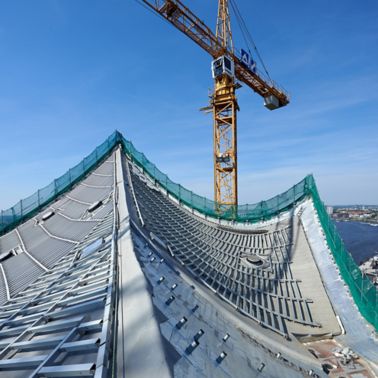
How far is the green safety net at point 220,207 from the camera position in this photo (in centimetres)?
920

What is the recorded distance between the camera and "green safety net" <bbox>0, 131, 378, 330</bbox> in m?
9.20

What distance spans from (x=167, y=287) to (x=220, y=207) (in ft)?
54.1

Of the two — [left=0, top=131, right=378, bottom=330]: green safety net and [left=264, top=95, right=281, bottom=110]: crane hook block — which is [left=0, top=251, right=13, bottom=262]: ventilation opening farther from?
[left=264, top=95, right=281, bottom=110]: crane hook block

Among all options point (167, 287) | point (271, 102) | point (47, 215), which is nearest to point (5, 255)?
point (47, 215)

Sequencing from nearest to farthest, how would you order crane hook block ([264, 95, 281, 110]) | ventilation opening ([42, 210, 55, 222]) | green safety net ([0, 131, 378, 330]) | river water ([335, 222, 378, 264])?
1. green safety net ([0, 131, 378, 330])
2. ventilation opening ([42, 210, 55, 222])
3. crane hook block ([264, 95, 281, 110])
4. river water ([335, 222, 378, 264])

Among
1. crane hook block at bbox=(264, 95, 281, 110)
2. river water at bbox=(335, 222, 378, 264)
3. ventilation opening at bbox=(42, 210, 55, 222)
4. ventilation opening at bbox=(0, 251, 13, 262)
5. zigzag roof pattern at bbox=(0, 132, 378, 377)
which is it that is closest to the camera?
zigzag roof pattern at bbox=(0, 132, 378, 377)

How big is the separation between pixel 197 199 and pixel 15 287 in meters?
12.8

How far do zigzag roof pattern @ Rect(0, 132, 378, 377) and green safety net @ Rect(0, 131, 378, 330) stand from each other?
0.07 meters

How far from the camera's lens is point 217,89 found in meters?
29.8

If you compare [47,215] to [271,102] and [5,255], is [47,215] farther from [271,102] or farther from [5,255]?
[271,102]

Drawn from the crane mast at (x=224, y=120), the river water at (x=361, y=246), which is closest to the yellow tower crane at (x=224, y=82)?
the crane mast at (x=224, y=120)

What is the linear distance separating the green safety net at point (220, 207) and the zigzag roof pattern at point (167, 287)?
70mm

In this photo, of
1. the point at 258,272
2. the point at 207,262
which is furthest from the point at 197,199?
the point at 207,262

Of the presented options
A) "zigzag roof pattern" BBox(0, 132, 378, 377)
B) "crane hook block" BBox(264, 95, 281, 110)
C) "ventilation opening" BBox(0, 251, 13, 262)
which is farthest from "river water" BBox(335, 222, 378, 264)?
"ventilation opening" BBox(0, 251, 13, 262)
